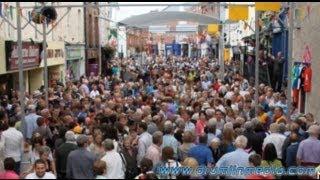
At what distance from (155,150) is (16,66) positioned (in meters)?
11.3

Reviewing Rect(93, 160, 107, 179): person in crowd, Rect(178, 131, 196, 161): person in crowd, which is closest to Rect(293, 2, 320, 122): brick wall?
Rect(178, 131, 196, 161): person in crowd

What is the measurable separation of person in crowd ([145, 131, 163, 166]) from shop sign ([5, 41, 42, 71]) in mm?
10145

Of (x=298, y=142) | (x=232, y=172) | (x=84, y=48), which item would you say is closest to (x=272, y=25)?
(x=84, y=48)

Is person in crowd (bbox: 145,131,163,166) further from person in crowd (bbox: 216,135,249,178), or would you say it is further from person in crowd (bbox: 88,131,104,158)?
person in crowd (bbox: 216,135,249,178)

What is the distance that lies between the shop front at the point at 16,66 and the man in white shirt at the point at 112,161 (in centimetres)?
1014

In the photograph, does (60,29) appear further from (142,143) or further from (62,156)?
(62,156)

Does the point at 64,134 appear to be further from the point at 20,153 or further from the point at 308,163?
the point at 308,163

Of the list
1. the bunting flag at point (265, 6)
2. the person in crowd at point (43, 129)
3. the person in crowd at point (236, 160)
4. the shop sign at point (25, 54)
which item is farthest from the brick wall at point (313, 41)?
the shop sign at point (25, 54)

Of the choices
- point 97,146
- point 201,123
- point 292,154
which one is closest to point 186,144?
point 97,146

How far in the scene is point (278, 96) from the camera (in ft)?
55.6

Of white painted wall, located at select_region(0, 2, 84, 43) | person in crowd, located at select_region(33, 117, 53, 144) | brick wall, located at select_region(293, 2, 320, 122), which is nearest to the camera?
person in crowd, located at select_region(33, 117, 53, 144)

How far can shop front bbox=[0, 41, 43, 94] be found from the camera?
18859 mm

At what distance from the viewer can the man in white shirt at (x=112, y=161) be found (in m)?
9.02

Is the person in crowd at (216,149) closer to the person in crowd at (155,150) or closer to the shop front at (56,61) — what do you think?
the person in crowd at (155,150)
